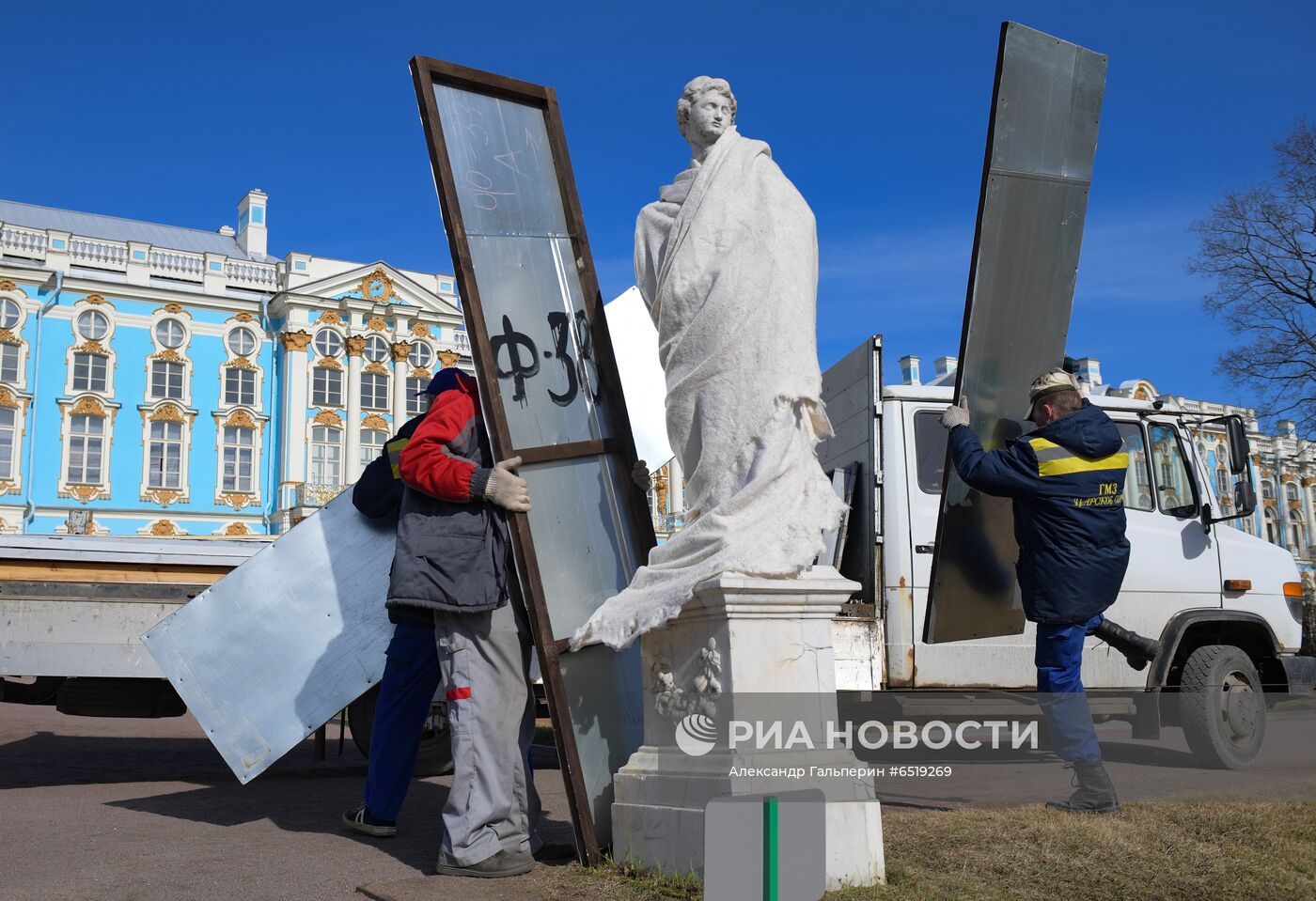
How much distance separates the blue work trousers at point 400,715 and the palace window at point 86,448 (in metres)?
36.2

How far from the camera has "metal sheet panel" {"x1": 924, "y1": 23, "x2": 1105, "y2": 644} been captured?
482 cm

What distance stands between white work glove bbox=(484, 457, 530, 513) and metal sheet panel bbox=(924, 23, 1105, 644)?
6.50ft

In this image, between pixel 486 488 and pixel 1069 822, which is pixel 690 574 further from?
pixel 1069 822

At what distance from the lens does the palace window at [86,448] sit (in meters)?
36.5

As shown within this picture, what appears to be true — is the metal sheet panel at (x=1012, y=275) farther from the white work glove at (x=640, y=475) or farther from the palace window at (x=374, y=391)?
the palace window at (x=374, y=391)

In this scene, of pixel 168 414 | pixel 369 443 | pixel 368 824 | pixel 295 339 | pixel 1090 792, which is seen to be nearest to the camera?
pixel 1090 792

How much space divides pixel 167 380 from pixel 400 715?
122 ft

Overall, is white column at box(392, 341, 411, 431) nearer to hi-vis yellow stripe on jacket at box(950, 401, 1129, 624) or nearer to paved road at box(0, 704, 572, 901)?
paved road at box(0, 704, 572, 901)

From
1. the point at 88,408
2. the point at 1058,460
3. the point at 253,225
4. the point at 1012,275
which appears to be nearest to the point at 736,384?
the point at 1058,460

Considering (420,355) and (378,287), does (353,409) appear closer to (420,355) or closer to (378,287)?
(420,355)

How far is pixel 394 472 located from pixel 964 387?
109 inches

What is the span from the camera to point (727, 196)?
4.18m

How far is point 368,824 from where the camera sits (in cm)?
463

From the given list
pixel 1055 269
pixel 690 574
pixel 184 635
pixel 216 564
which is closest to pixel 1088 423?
pixel 1055 269
